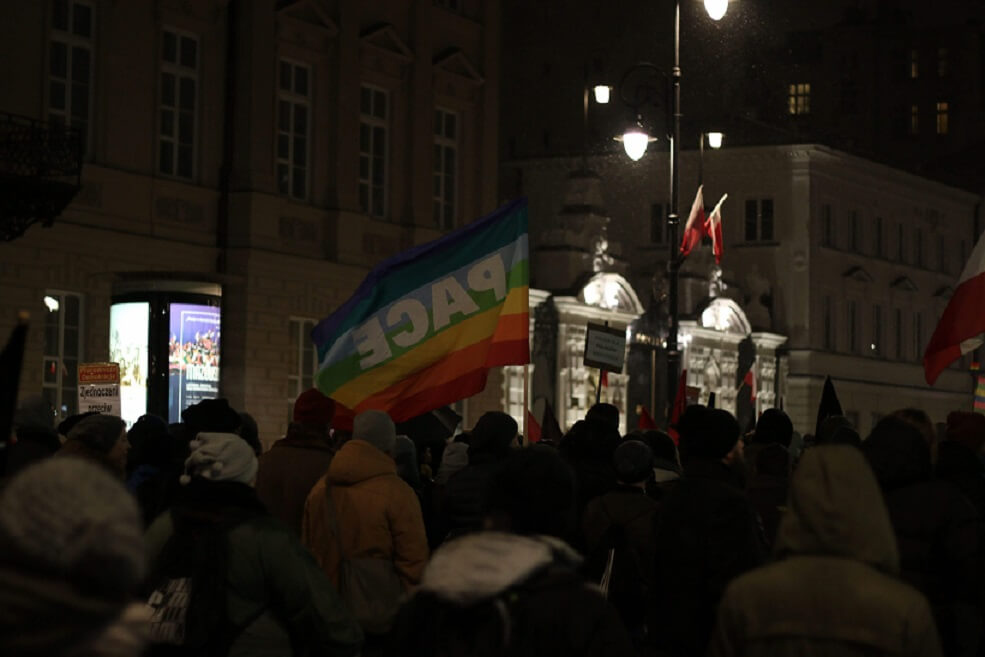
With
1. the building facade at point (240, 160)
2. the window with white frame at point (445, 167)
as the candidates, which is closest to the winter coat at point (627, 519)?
the building facade at point (240, 160)

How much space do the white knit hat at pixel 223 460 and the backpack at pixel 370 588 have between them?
173 centimetres

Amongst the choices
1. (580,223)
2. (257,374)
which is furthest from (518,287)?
(580,223)

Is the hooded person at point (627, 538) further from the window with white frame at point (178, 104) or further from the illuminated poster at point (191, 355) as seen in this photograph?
the window with white frame at point (178, 104)

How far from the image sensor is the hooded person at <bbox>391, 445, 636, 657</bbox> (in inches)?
197

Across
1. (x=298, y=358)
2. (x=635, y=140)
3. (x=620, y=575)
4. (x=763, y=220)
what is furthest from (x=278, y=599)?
(x=763, y=220)

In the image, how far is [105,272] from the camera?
2592cm

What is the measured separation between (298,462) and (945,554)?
3812 mm

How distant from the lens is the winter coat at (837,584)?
5.17m

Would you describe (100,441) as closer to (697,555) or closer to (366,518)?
(366,518)

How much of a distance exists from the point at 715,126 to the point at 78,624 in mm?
58300

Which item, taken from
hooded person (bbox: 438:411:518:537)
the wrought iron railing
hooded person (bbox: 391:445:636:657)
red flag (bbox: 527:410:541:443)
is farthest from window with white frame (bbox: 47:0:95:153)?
hooded person (bbox: 391:445:636:657)

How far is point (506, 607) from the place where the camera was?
503cm

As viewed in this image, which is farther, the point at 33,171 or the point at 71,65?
the point at 71,65

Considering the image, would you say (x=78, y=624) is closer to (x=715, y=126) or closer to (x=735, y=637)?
(x=735, y=637)
